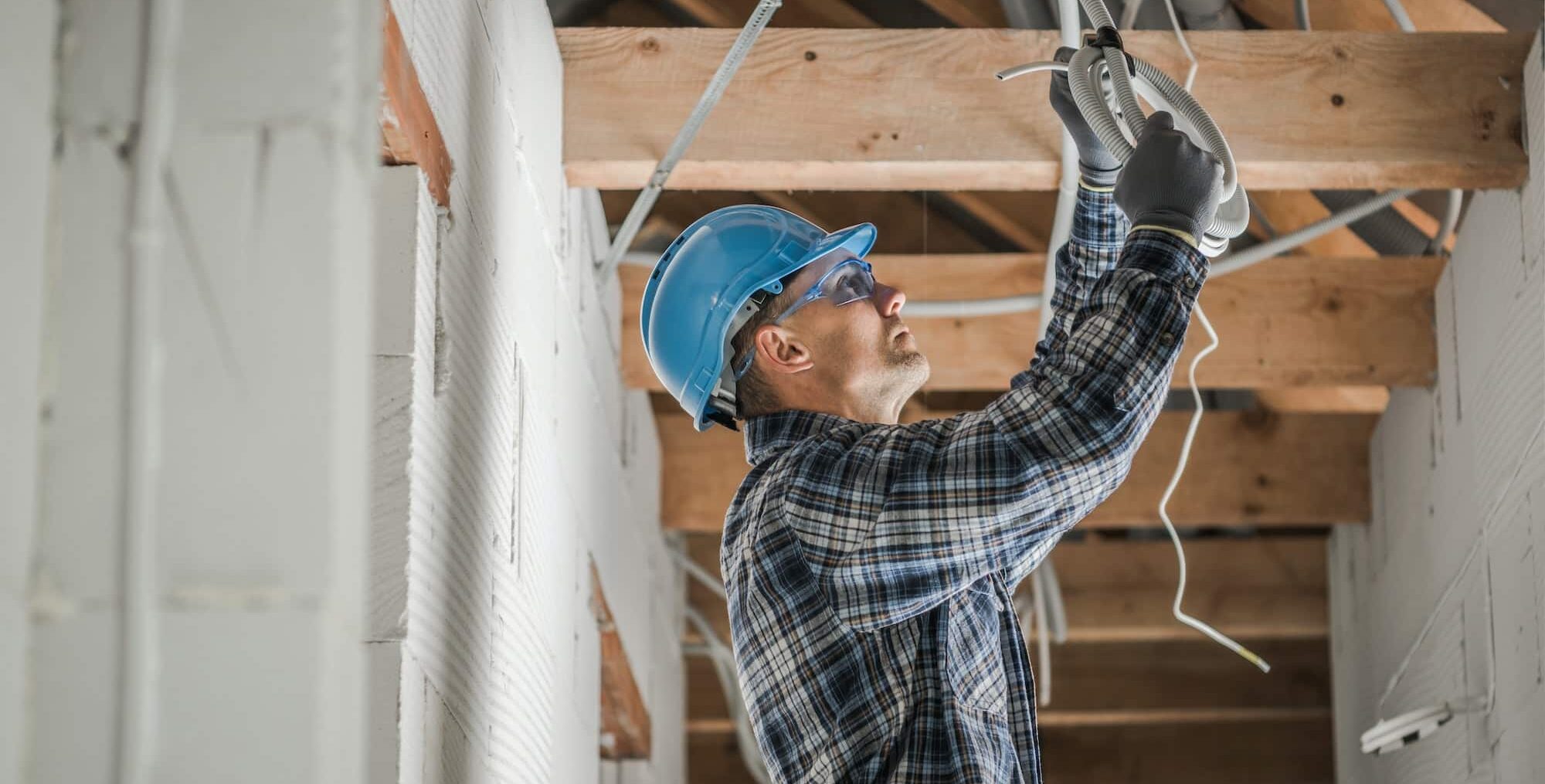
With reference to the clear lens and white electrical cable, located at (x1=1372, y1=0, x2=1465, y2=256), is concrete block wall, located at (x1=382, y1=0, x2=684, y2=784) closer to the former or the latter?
the clear lens

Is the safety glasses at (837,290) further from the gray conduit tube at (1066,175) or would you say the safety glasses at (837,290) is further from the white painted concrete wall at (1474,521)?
the white painted concrete wall at (1474,521)

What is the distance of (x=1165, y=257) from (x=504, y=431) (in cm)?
87

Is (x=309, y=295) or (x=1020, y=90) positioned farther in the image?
(x=1020, y=90)

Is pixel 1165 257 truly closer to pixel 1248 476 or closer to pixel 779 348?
pixel 779 348

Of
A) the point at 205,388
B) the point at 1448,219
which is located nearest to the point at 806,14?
the point at 1448,219

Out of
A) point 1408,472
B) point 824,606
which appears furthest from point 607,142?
point 1408,472

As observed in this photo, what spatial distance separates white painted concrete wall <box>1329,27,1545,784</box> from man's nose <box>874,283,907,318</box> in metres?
1.19

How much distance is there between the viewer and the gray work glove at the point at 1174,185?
183cm

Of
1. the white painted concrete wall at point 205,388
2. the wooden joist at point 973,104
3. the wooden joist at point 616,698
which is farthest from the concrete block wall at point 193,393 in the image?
the wooden joist at point 616,698

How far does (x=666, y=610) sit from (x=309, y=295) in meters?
3.88

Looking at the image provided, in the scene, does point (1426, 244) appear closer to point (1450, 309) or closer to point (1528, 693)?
point (1450, 309)

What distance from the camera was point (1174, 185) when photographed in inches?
72.1

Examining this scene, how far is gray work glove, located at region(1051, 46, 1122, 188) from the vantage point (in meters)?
2.23

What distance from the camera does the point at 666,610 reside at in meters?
4.88
